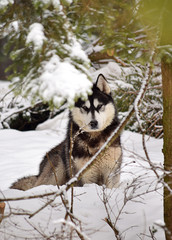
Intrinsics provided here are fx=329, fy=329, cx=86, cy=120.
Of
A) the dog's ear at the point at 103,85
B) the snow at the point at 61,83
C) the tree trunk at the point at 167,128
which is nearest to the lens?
the snow at the point at 61,83

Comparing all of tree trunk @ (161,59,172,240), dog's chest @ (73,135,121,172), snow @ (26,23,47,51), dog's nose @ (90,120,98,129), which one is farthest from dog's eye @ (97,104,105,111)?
snow @ (26,23,47,51)

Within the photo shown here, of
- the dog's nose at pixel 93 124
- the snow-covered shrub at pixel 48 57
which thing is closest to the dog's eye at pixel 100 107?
the dog's nose at pixel 93 124

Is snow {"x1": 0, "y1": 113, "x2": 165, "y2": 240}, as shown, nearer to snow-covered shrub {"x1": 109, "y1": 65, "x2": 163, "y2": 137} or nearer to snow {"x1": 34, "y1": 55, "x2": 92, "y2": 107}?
snow {"x1": 34, "y1": 55, "x2": 92, "y2": 107}

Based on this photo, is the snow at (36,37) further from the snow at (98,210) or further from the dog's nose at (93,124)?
the dog's nose at (93,124)

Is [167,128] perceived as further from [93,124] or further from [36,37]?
[93,124]

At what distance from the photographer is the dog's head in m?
4.75

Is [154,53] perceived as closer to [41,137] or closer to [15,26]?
[15,26]

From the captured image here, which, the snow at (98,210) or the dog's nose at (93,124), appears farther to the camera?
the dog's nose at (93,124)

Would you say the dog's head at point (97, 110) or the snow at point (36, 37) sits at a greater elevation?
the snow at point (36, 37)

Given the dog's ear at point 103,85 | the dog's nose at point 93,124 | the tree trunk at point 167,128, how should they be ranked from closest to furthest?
the tree trunk at point 167,128 < the dog's nose at point 93,124 < the dog's ear at point 103,85

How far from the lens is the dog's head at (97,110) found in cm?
475

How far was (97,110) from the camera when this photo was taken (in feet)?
16.0

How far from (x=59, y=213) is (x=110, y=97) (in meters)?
2.25

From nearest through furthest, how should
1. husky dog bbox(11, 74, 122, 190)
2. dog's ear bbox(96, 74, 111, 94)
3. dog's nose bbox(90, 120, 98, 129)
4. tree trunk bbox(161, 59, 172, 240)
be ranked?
1. tree trunk bbox(161, 59, 172, 240)
2. dog's nose bbox(90, 120, 98, 129)
3. husky dog bbox(11, 74, 122, 190)
4. dog's ear bbox(96, 74, 111, 94)
